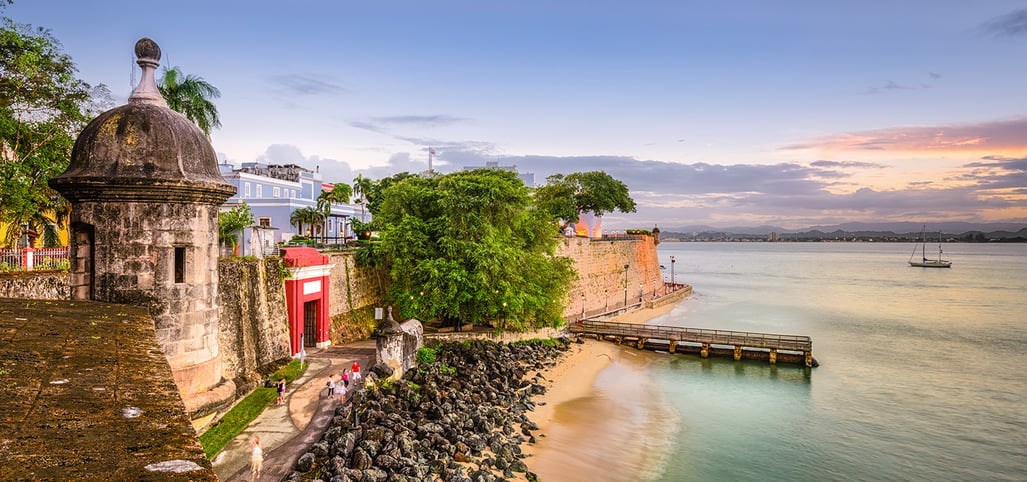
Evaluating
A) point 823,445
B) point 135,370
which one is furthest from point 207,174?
point 823,445

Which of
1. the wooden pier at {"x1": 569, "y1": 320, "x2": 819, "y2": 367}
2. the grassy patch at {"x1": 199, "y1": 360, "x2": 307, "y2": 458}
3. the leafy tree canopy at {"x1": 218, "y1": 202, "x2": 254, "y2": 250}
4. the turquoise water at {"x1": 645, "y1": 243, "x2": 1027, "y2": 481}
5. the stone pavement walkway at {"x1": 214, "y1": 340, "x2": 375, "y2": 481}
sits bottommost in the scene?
the turquoise water at {"x1": 645, "y1": 243, "x2": 1027, "y2": 481}

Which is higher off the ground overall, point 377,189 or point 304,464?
point 377,189

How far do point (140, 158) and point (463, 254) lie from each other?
889 inches

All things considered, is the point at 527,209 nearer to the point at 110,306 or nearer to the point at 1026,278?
Answer: the point at 110,306

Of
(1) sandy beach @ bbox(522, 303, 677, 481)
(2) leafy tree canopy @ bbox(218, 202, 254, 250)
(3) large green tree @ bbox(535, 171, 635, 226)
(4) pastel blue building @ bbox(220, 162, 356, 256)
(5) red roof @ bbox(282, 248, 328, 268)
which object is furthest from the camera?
(3) large green tree @ bbox(535, 171, 635, 226)

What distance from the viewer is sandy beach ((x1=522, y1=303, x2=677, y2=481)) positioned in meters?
20.2

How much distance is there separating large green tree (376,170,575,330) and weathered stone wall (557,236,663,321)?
11.1 m

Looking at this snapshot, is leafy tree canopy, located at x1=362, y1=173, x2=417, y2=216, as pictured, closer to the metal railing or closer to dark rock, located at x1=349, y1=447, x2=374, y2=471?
the metal railing

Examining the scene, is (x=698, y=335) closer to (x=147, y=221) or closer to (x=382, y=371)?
(x=382, y=371)

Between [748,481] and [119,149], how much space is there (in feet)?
68.9

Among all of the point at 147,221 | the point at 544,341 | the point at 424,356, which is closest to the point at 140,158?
the point at 147,221

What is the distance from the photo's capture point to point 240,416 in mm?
17672

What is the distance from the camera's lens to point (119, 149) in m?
8.36

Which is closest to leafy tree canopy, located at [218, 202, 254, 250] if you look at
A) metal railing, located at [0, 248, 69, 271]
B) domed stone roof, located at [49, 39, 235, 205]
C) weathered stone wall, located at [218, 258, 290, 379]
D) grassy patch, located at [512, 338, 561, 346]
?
weathered stone wall, located at [218, 258, 290, 379]
